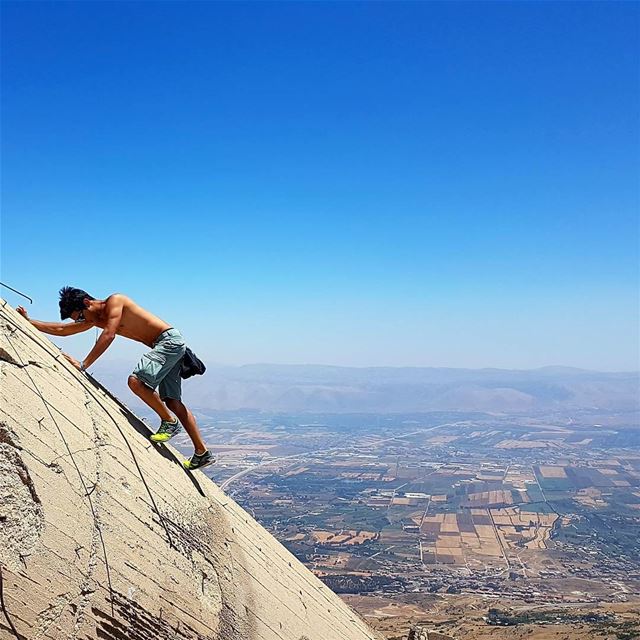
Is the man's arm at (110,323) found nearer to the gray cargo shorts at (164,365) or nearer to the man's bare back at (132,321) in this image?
the man's bare back at (132,321)

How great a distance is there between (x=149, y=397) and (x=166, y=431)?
0.38m

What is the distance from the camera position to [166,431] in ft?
19.2

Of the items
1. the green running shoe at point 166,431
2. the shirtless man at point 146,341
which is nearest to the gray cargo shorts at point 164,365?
the shirtless man at point 146,341

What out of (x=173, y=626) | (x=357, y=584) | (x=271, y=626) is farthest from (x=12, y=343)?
(x=357, y=584)

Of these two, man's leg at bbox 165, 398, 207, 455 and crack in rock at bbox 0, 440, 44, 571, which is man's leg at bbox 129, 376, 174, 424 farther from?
crack in rock at bbox 0, 440, 44, 571

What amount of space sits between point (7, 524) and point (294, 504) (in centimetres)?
12630

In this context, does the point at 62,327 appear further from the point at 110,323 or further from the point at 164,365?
the point at 164,365

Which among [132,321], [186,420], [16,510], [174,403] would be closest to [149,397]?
[174,403]

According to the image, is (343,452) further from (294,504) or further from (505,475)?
(294,504)

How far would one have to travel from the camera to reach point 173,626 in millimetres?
4527

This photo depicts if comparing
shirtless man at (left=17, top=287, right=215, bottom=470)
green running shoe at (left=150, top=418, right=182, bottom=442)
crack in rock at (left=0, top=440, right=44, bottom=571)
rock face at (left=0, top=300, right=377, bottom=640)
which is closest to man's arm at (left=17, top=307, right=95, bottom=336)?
shirtless man at (left=17, top=287, right=215, bottom=470)

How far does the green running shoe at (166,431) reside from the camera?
223 inches

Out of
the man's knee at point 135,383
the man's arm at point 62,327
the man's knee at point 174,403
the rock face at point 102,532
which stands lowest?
the rock face at point 102,532

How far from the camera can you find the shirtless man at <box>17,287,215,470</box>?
574 cm
